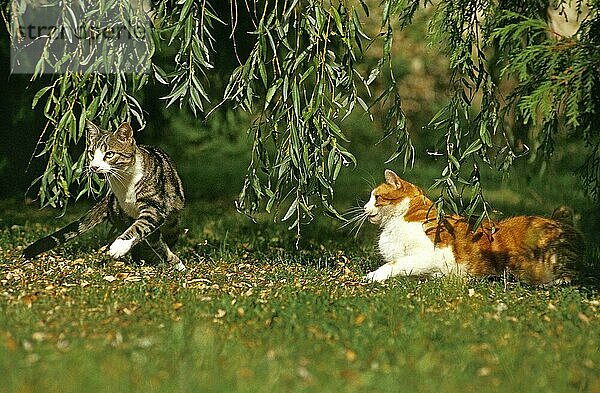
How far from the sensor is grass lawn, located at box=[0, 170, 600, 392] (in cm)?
351

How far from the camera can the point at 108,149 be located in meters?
6.14

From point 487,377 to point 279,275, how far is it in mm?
2527

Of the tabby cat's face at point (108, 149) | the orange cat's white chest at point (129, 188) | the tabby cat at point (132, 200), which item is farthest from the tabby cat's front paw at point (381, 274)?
the tabby cat's face at point (108, 149)

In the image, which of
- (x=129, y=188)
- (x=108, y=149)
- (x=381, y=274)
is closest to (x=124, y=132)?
(x=108, y=149)

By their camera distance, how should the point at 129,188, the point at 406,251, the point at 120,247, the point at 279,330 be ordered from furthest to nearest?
the point at 129,188 → the point at 406,251 → the point at 120,247 → the point at 279,330

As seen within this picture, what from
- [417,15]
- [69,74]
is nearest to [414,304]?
[69,74]

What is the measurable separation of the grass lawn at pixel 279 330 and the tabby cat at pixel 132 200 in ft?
0.61

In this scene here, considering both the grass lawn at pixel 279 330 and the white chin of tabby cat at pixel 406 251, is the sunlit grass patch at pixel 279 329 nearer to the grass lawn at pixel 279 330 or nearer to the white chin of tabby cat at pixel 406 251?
the grass lawn at pixel 279 330

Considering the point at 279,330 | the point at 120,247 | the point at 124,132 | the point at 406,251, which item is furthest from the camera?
the point at 124,132

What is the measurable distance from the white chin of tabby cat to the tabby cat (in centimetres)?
133

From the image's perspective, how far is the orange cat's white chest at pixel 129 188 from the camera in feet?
20.7

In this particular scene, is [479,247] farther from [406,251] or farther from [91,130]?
[91,130]

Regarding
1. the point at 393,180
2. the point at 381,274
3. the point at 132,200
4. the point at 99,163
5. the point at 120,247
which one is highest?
the point at 99,163

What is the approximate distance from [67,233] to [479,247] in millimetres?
2694
